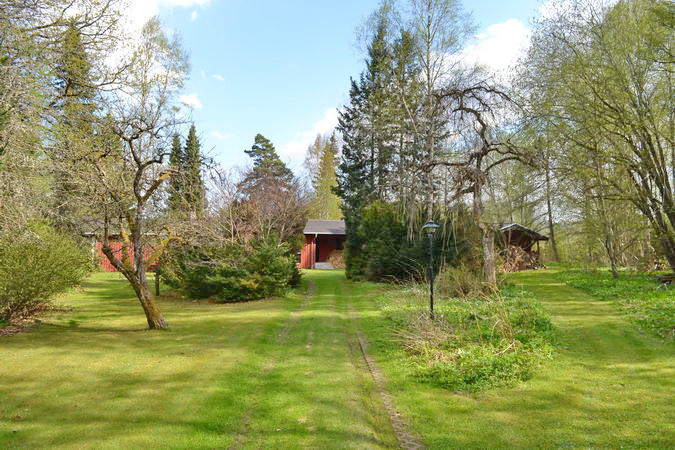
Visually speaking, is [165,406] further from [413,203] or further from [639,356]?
[413,203]

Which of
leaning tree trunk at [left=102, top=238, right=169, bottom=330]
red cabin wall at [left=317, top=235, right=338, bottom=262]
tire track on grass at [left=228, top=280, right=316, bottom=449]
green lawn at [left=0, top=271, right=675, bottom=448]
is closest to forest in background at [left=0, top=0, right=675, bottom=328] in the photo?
leaning tree trunk at [left=102, top=238, right=169, bottom=330]

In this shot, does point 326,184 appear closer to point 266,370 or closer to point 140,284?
point 140,284

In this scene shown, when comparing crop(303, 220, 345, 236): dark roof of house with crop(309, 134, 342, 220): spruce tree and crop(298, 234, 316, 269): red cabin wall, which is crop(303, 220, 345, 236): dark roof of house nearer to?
crop(298, 234, 316, 269): red cabin wall

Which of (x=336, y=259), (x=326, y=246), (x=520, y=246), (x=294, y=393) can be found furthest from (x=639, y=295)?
(x=326, y=246)

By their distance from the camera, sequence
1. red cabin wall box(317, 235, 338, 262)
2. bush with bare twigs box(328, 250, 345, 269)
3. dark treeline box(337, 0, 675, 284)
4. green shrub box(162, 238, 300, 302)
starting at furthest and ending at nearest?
red cabin wall box(317, 235, 338, 262) < bush with bare twigs box(328, 250, 345, 269) < green shrub box(162, 238, 300, 302) < dark treeline box(337, 0, 675, 284)

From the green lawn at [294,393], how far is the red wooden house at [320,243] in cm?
2290

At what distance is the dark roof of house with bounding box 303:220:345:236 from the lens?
1312 inches

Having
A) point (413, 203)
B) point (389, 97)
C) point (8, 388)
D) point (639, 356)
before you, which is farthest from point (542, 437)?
point (389, 97)

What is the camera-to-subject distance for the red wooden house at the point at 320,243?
110ft

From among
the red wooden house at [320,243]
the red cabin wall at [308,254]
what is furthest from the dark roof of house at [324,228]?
the red cabin wall at [308,254]

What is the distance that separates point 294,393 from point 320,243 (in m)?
29.1

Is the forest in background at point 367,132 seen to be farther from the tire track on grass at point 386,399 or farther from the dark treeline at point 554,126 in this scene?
the tire track on grass at point 386,399

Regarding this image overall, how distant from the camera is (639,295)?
12.7 m

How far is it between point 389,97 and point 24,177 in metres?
17.2
